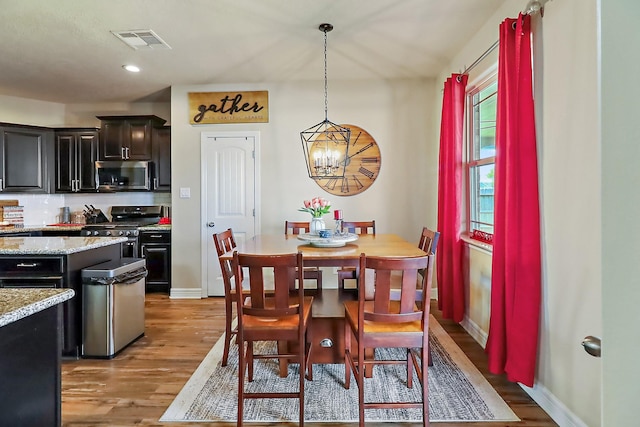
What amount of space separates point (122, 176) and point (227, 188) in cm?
173

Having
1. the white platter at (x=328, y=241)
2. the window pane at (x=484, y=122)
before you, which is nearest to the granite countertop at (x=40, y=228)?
the white platter at (x=328, y=241)

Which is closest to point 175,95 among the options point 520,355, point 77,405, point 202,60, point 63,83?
point 202,60

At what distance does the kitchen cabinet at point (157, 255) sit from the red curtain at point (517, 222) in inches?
157

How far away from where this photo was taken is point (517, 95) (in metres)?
2.25

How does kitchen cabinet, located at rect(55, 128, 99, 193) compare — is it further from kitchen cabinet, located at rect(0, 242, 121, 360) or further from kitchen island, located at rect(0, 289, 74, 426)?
kitchen island, located at rect(0, 289, 74, 426)

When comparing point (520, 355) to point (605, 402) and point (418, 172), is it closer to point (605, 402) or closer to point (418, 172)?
point (605, 402)

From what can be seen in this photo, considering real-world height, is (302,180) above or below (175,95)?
below

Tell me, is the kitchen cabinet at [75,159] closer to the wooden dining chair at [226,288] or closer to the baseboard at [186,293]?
→ the baseboard at [186,293]

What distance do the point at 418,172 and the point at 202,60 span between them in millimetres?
2835

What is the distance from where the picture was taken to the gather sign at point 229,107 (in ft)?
14.9

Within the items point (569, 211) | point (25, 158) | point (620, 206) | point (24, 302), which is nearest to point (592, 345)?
point (620, 206)

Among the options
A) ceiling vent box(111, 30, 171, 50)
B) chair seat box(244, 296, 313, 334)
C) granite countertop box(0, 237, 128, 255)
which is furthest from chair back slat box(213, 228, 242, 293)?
ceiling vent box(111, 30, 171, 50)

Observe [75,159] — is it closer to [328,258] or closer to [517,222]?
[328,258]

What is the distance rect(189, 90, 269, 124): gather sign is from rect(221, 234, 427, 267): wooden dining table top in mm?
1921
